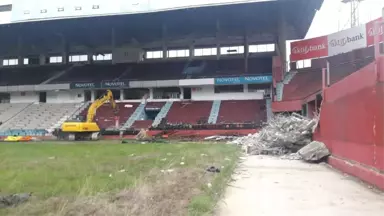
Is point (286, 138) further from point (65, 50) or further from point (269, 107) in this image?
point (65, 50)

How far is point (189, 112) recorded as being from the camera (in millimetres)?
43250

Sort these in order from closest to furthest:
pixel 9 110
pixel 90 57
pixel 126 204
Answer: pixel 126 204 → pixel 9 110 → pixel 90 57

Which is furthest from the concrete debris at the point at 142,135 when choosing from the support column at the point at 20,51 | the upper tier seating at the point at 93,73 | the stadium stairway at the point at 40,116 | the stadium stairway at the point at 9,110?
the support column at the point at 20,51

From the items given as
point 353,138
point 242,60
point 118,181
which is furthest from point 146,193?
point 242,60

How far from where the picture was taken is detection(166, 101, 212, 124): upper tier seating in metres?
41.1

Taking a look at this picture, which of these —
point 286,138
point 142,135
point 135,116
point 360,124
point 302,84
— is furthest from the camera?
point 135,116

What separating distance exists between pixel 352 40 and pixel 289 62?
9657mm

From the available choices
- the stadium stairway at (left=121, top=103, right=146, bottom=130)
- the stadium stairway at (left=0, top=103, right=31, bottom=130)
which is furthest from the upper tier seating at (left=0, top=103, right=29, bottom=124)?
the stadium stairway at (left=121, top=103, right=146, bottom=130)

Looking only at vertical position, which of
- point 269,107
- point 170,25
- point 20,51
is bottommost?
point 269,107

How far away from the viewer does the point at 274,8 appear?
137ft

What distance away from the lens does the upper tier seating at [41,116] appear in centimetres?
4378

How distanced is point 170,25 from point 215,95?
9.90 meters

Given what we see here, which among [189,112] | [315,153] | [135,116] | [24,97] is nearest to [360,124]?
[315,153]

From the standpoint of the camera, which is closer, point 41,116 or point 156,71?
point 41,116
